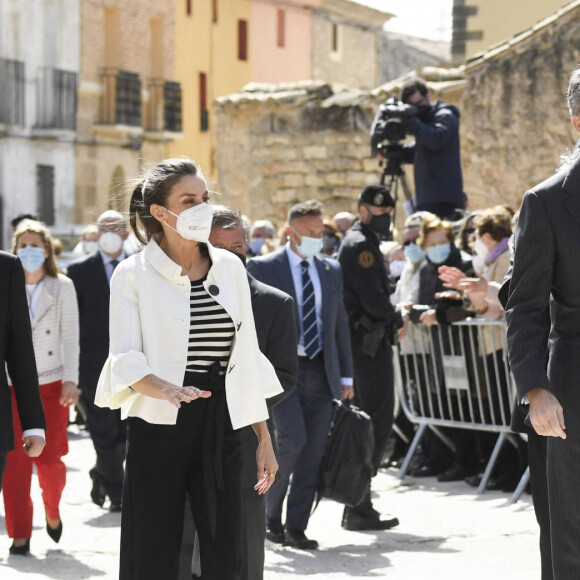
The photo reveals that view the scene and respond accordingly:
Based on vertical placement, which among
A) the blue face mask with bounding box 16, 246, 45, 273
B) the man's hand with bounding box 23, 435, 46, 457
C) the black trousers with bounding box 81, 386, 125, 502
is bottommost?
the black trousers with bounding box 81, 386, 125, 502

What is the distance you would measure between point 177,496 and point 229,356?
19.9 inches

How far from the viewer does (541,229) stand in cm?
463

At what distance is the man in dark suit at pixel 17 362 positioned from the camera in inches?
217

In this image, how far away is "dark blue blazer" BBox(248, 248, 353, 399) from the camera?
8.23 meters

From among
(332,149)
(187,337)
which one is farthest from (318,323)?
(332,149)

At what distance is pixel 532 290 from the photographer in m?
4.62

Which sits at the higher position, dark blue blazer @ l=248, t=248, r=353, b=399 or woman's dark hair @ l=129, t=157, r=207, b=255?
woman's dark hair @ l=129, t=157, r=207, b=255

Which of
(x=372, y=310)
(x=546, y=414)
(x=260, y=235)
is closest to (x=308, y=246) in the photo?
(x=372, y=310)

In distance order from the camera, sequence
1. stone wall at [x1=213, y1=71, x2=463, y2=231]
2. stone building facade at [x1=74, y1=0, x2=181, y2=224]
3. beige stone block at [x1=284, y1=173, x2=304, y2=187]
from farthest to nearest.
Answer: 1. stone building facade at [x1=74, y1=0, x2=181, y2=224]
2. beige stone block at [x1=284, y1=173, x2=304, y2=187]
3. stone wall at [x1=213, y1=71, x2=463, y2=231]

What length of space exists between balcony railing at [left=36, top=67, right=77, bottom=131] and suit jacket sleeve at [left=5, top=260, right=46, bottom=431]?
3312cm

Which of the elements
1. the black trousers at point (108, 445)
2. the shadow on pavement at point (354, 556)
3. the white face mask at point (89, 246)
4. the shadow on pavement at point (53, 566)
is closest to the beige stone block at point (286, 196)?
the white face mask at point (89, 246)

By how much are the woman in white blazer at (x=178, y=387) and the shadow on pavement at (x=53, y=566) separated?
8.86 feet

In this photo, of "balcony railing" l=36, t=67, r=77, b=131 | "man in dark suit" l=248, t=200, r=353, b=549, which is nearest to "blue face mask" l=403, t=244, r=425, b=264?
"man in dark suit" l=248, t=200, r=353, b=549

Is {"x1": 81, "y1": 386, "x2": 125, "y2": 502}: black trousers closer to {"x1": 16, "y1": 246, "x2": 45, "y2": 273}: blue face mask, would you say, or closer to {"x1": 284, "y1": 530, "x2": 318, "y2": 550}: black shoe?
{"x1": 16, "y1": 246, "x2": 45, "y2": 273}: blue face mask
